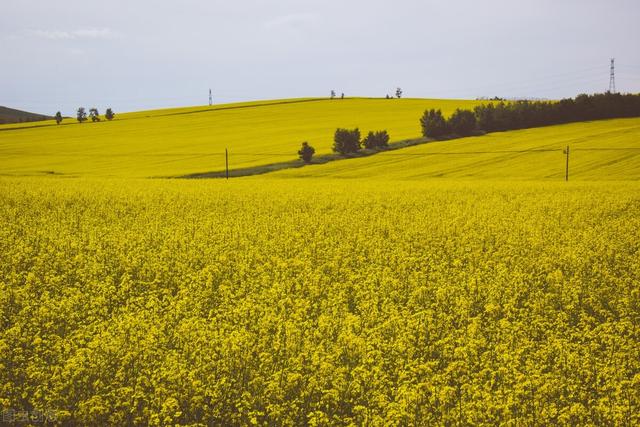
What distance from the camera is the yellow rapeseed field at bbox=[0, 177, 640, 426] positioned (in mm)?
5898

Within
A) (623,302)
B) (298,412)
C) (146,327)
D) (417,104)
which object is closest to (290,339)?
(298,412)

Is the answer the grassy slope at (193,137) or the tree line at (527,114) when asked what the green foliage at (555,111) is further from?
the grassy slope at (193,137)

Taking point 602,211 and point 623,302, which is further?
point 602,211

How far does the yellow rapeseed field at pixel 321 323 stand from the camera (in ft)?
19.4

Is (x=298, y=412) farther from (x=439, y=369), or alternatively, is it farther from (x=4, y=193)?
(x=4, y=193)

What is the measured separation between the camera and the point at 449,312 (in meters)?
8.97

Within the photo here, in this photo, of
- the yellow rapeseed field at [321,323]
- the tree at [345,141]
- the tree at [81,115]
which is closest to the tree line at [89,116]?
the tree at [81,115]

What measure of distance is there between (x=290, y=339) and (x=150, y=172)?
1735 inches

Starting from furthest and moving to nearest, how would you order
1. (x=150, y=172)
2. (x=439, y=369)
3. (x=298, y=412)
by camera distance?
(x=150, y=172), (x=439, y=369), (x=298, y=412)

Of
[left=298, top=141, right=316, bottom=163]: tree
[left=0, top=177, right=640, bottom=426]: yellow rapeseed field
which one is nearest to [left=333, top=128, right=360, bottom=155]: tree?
[left=298, top=141, right=316, bottom=163]: tree

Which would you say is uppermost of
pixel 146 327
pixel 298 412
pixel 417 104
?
pixel 417 104

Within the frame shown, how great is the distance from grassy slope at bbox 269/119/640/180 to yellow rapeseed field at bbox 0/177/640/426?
93.7 feet

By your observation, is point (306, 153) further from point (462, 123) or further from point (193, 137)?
point (193, 137)

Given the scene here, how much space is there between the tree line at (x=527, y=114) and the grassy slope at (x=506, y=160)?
3997mm
